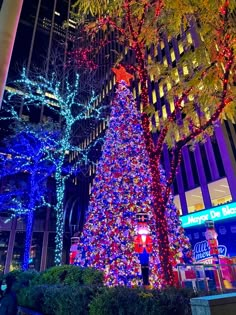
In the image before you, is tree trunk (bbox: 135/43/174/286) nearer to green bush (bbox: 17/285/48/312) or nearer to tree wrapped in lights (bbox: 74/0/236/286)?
tree wrapped in lights (bbox: 74/0/236/286)

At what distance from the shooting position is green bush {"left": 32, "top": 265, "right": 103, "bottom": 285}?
5.99 meters

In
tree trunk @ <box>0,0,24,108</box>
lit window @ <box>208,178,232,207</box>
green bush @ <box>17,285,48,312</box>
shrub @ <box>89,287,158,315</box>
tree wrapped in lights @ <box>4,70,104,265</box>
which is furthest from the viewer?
lit window @ <box>208,178,232,207</box>

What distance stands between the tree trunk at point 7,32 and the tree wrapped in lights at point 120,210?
6.77 m

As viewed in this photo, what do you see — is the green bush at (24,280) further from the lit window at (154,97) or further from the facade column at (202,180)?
the lit window at (154,97)

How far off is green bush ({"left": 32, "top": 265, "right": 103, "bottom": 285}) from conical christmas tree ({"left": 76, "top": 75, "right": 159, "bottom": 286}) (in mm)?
1036

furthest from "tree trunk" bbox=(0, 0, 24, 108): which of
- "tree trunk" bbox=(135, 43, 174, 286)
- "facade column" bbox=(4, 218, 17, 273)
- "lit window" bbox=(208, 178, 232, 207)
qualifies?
"facade column" bbox=(4, 218, 17, 273)

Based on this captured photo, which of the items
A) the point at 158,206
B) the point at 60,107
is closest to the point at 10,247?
the point at 60,107

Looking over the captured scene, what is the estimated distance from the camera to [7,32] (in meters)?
2.26

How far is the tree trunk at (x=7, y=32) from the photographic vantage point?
2137mm

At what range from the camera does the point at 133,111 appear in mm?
10734

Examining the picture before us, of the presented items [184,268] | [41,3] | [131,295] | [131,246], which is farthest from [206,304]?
[41,3]

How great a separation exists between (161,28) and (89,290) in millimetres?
6442

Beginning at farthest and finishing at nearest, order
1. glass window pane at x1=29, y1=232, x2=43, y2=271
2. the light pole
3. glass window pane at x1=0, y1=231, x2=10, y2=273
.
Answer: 1. glass window pane at x1=29, y1=232, x2=43, y2=271
2. glass window pane at x1=0, y1=231, x2=10, y2=273
3. the light pole

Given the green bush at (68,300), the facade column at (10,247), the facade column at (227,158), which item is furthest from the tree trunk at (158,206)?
the facade column at (10,247)
